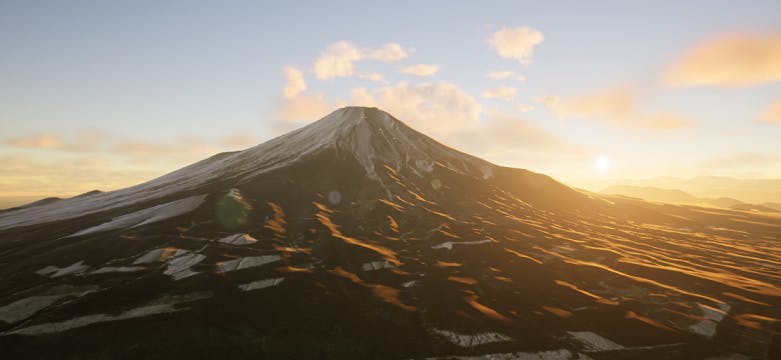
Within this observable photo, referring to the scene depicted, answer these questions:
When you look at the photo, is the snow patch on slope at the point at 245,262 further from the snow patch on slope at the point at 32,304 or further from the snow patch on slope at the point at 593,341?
the snow patch on slope at the point at 593,341

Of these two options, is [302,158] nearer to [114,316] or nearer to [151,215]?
[151,215]

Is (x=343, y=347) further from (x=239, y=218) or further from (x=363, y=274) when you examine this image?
(x=239, y=218)

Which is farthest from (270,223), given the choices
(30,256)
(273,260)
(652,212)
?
(652,212)

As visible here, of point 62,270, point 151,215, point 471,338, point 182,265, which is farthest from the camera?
point 151,215

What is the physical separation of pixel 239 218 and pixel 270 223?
493cm

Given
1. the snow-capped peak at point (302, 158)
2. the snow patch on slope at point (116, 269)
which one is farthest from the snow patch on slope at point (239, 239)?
the snow-capped peak at point (302, 158)

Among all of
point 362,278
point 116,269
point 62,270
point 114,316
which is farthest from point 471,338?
point 62,270

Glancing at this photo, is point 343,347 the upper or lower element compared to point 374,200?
lower

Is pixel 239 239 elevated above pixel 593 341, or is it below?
above

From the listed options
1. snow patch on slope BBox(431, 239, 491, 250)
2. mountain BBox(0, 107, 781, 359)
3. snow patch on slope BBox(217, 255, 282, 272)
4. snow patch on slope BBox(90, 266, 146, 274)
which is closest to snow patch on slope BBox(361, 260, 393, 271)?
mountain BBox(0, 107, 781, 359)

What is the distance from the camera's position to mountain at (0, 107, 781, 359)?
22.9 m

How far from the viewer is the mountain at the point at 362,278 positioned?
2291 cm

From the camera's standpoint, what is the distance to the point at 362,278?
3506cm

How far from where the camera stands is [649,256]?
4941 centimetres
